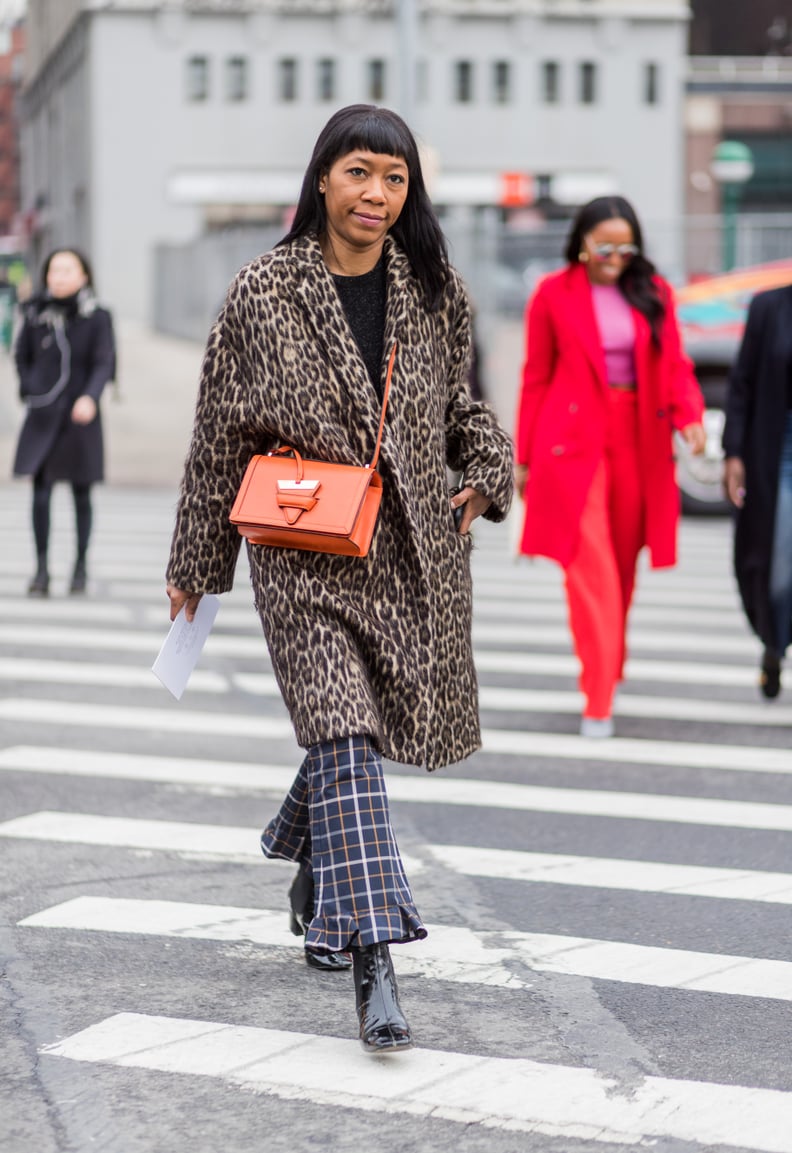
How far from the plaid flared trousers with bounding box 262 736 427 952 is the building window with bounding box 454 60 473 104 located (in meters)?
60.2

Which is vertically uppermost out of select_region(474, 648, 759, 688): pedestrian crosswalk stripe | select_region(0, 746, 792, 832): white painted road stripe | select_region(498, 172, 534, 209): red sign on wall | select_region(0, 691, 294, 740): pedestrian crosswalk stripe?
select_region(498, 172, 534, 209): red sign on wall

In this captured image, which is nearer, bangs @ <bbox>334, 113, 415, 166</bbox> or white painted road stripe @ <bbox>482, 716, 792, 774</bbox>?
bangs @ <bbox>334, 113, 415, 166</bbox>

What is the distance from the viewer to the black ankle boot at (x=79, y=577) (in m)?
10.7

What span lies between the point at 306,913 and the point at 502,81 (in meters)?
60.3

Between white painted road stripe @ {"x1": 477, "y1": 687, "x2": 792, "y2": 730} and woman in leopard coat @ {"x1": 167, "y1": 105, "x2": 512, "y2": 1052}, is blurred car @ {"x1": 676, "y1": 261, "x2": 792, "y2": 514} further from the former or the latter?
woman in leopard coat @ {"x1": 167, "y1": 105, "x2": 512, "y2": 1052}

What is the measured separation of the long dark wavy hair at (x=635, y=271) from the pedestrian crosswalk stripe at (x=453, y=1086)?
371cm

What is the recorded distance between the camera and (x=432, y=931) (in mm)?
4605

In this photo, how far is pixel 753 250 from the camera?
19.1 meters

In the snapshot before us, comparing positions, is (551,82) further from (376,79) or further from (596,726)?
(596,726)

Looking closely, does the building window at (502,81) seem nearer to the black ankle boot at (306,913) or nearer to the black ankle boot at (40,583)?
the black ankle boot at (40,583)

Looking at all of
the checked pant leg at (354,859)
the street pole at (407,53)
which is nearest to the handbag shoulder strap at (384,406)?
the checked pant leg at (354,859)

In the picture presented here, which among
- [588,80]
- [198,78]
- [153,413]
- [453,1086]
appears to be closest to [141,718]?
[453,1086]

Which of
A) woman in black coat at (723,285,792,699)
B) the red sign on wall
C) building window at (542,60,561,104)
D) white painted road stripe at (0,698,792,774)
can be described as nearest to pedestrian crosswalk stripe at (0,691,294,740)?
white painted road stripe at (0,698,792,774)

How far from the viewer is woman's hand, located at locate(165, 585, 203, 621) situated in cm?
412
